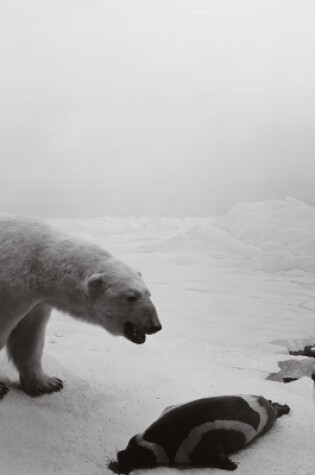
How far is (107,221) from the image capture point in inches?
249

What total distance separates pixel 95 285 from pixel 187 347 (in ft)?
7.76

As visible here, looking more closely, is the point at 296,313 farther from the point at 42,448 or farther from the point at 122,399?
the point at 42,448

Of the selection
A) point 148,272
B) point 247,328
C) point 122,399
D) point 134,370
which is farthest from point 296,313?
point 122,399

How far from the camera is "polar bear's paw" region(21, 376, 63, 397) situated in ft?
10.1

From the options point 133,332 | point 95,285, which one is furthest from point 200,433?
point 95,285

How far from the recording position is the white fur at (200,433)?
2.25 metres

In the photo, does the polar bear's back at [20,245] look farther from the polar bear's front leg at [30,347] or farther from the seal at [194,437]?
the seal at [194,437]

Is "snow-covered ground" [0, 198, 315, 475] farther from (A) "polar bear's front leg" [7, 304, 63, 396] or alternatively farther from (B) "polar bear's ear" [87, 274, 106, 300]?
(B) "polar bear's ear" [87, 274, 106, 300]

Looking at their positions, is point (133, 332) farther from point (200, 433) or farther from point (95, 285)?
point (200, 433)

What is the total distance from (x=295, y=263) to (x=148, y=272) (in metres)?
2.11

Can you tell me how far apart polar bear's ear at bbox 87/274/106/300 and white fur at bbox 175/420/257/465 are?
3.08ft

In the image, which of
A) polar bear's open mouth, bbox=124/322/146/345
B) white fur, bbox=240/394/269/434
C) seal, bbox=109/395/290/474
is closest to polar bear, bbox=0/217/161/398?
polar bear's open mouth, bbox=124/322/146/345

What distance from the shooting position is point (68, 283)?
2686 millimetres

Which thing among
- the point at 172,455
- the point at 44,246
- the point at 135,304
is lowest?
the point at 172,455
